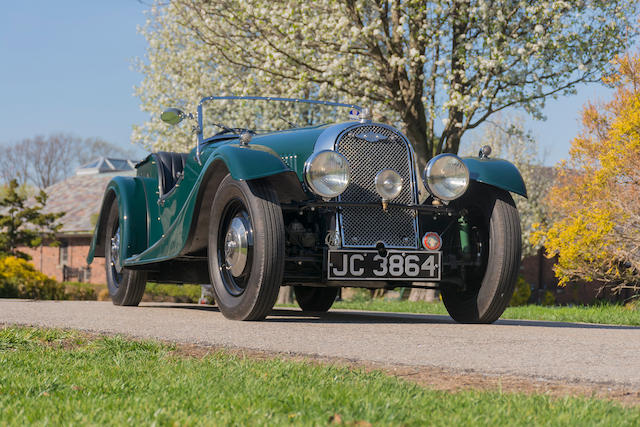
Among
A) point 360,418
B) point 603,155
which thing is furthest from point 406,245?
point 603,155

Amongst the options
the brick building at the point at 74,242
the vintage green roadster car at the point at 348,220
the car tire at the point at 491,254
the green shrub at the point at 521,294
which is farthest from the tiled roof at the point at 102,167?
the car tire at the point at 491,254

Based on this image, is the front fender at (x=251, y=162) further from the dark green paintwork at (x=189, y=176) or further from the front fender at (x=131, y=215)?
the front fender at (x=131, y=215)

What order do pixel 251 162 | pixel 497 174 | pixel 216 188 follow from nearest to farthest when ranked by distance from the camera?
pixel 251 162 → pixel 497 174 → pixel 216 188

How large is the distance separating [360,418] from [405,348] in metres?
1.72

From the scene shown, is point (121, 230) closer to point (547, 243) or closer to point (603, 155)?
point (547, 243)

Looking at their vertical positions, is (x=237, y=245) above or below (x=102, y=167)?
below

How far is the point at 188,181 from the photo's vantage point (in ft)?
23.7

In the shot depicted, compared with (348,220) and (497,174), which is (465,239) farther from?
(348,220)

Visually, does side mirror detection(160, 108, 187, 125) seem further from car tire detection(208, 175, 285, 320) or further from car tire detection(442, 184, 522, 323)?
car tire detection(442, 184, 522, 323)

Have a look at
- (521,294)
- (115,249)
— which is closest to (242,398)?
(115,249)

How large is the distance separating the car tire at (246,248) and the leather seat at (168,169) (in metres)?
1.90

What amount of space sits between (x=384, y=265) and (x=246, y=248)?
100 cm

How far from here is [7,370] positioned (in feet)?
11.7

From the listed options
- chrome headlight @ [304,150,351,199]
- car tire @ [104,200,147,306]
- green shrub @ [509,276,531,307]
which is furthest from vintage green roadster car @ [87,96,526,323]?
green shrub @ [509,276,531,307]
